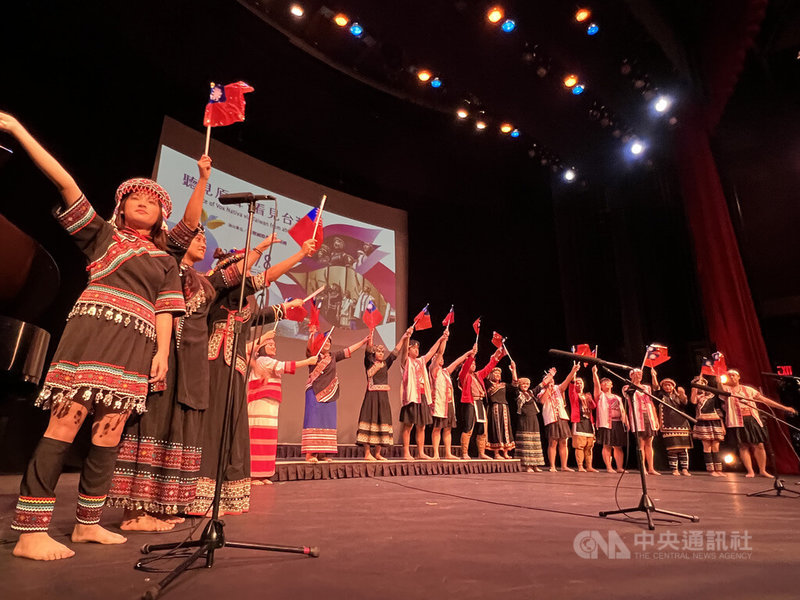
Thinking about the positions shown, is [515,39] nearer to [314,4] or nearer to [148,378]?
[314,4]

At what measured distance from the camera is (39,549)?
56.4 inches

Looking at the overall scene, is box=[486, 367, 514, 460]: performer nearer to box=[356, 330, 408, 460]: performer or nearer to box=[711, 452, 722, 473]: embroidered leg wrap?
box=[356, 330, 408, 460]: performer

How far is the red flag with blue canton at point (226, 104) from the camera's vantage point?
2279 millimetres

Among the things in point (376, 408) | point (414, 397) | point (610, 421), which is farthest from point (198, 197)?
point (610, 421)

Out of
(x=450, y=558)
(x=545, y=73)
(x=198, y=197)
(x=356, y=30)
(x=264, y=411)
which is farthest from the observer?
(x=545, y=73)

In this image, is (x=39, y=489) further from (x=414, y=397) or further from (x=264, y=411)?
(x=414, y=397)

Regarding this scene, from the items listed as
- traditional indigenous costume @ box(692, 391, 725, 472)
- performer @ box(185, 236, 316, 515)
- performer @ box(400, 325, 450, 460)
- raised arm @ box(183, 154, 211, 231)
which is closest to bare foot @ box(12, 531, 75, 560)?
performer @ box(185, 236, 316, 515)

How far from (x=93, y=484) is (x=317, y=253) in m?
6.07

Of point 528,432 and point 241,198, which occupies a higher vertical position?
point 241,198

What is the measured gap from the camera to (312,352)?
18.9 ft

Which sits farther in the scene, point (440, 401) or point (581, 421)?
point (581, 421)

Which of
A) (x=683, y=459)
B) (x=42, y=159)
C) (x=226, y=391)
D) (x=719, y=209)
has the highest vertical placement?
(x=719, y=209)

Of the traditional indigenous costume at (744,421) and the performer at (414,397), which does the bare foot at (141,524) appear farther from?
the traditional indigenous costume at (744,421)

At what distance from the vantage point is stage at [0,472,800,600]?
1.20m
